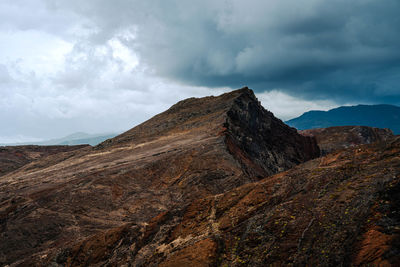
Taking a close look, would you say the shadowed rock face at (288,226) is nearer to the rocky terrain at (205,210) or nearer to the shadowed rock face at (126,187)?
the rocky terrain at (205,210)

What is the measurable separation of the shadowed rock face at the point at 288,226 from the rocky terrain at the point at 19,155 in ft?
117

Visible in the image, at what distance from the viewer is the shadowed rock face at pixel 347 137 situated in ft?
170

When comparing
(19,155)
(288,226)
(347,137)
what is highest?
(19,155)

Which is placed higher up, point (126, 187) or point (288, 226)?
point (126, 187)

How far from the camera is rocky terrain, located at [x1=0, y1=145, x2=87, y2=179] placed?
1560 inches

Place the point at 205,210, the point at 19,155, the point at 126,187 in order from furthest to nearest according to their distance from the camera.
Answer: the point at 19,155 → the point at 126,187 → the point at 205,210

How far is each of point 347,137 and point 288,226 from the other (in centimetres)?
5449

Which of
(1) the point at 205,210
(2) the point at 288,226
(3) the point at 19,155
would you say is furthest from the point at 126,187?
(3) the point at 19,155

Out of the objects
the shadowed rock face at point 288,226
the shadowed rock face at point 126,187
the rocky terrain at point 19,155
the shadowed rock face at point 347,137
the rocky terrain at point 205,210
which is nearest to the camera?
the shadowed rock face at point 288,226

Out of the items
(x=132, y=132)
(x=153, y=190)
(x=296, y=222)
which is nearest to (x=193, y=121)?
(x=132, y=132)

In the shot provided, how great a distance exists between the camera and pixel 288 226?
272 inches

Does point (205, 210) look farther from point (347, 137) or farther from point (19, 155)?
point (347, 137)

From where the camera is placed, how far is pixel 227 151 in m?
17.8

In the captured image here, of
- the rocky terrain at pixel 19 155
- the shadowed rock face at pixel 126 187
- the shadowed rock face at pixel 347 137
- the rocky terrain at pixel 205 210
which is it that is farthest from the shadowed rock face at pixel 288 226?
the shadowed rock face at pixel 347 137
